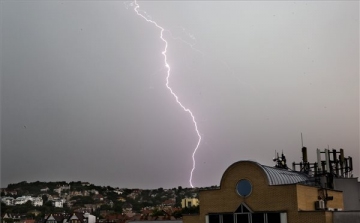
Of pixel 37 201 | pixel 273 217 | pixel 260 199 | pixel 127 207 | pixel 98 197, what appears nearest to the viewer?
pixel 273 217

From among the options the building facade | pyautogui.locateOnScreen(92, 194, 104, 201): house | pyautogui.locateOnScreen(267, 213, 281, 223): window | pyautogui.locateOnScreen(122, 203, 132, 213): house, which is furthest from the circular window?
pyautogui.locateOnScreen(92, 194, 104, 201): house

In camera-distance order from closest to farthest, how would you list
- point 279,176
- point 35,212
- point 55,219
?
point 279,176 → point 55,219 → point 35,212

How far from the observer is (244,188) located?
30750 millimetres

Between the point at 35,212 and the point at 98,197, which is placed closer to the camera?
the point at 35,212

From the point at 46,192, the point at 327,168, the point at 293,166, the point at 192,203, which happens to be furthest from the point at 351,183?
the point at 46,192

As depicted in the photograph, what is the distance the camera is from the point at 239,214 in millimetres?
30688

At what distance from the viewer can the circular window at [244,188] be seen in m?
30.6

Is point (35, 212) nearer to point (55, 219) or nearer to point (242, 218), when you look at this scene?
point (55, 219)

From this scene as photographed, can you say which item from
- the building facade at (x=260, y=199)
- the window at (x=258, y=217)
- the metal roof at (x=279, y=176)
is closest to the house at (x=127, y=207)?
the metal roof at (x=279, y=176)

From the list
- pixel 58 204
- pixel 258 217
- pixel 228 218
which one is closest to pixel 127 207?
pixel 58 204

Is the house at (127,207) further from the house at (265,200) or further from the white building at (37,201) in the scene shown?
the house at (265,200)

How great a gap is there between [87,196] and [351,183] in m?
155

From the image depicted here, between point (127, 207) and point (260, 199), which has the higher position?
point (127, 207)

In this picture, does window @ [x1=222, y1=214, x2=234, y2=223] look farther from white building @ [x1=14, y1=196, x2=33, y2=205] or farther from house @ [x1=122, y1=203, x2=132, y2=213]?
white building @ [x1=14, y1=196, x2=33, y2=205]
